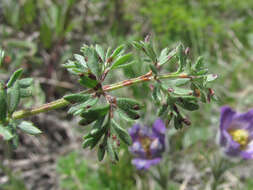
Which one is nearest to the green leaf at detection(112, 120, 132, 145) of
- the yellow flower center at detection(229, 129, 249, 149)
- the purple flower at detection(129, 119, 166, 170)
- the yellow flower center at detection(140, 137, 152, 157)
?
the purple flower at detection(129, 119, 166, 170)

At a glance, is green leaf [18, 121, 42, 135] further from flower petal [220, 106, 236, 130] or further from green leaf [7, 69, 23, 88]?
flower petal [220, 106, 236, 130]

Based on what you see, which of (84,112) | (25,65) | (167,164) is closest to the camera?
(84,112)

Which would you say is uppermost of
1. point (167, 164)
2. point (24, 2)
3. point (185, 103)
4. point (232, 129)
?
point (24, 2)

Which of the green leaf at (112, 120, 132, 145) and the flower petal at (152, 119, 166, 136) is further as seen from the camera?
the flower petal at (152, 119, 166, 136)

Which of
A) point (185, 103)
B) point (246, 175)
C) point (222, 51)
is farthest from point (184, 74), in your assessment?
point (222, 51)

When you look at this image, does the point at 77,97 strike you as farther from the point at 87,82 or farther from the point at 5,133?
the point at 5,133

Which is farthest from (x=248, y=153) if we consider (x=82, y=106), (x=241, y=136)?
(x=82, y=106)

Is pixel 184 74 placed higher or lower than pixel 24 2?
lower

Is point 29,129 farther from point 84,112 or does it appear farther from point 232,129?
point 232,129

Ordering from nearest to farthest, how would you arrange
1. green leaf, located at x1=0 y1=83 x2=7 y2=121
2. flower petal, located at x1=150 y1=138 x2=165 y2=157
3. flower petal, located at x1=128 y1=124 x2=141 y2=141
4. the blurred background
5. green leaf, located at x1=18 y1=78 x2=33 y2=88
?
green leaf, located at x1=0 y1=83 x2=7 y2=121 < green leaf, located at x1=18 y1=78 x2=33 y2=88 < flower petal, located at x1=150 y1=138 x2=165 y2=157 < flower petal, located at x1=128 y1=124 x2=141 y2=141 < the blurred background
